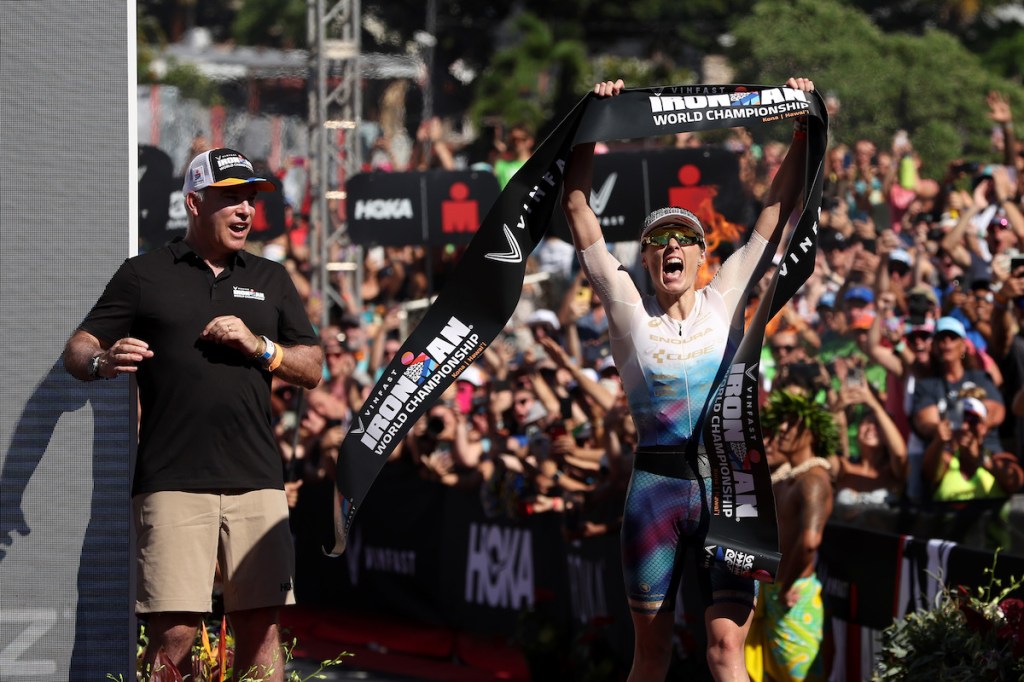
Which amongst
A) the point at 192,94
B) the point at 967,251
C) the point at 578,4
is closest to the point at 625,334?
the point at 967,251

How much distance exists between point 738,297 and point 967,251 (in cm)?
611

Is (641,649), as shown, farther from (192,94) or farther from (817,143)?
(192,94)

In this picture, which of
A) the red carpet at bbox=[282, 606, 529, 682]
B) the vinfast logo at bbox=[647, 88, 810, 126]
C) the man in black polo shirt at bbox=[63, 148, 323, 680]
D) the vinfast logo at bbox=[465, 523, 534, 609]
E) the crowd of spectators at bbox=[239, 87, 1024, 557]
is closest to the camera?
the man in black polo shirt at bbox=[63, 148, 323, 680]

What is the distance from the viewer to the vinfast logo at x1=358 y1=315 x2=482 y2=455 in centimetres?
588

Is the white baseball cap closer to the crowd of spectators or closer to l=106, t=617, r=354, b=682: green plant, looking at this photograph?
l=106, t=617, r=354, b=682: green plant

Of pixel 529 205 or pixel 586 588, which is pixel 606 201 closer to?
pixel 586 588

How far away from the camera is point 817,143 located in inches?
251

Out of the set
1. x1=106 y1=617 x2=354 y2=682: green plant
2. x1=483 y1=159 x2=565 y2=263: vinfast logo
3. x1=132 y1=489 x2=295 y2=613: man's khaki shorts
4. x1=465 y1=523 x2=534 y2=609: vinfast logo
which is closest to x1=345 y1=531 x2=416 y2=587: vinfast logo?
x1=465 y1=523 x2=534 y2=609: vinfast logo

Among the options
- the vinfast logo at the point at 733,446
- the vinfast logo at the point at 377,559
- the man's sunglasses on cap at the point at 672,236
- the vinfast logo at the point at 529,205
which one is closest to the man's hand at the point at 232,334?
the vinfast logo at the point at 529,205

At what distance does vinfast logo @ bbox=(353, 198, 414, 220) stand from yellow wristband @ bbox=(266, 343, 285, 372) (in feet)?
25.8

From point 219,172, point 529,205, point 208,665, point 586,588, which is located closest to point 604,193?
point 586,588

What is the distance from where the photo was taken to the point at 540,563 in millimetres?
10938

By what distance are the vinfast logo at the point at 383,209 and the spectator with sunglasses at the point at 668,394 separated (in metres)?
7.36

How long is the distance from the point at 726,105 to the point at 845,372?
394cm
